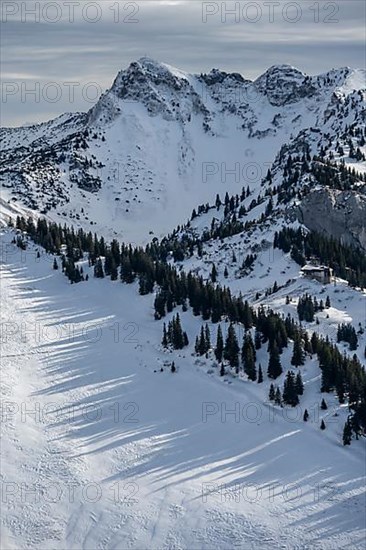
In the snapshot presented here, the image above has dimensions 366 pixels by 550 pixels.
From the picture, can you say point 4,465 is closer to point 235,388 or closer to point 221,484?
point 221,484

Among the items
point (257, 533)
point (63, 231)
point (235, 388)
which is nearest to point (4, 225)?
point (63, 231)

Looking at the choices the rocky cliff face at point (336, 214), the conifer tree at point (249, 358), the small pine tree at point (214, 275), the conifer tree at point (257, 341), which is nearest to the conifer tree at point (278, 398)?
the conifer tree at point (249, 358)

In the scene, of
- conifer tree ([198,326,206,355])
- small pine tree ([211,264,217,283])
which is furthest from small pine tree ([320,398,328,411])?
small pine tree ([211,264,217,283])

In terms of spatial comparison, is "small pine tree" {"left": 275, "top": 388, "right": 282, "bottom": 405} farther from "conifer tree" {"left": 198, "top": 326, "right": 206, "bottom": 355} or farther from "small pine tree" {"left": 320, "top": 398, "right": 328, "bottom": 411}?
"conifer tree" {"left": 198, "top": 326, "right": 206, "bottom": 355}

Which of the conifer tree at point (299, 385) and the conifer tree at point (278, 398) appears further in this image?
the conifer tree at point (278, 398)

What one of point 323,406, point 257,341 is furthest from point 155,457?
point 257,341

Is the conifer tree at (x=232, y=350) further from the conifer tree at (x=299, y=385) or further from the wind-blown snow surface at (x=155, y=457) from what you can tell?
the conifer tree at (x=299, y=385)

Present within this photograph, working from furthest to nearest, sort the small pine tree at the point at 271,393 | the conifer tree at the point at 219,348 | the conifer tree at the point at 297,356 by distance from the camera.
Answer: the conifer tree at the point at 219,348
the conifer tree at the point at 297,356
the small pine tree at the point at 271,393
